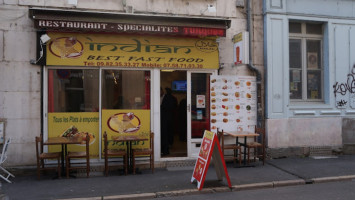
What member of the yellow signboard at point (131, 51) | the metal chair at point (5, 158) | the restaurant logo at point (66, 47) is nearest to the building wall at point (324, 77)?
the yellow signboard at point (131, 51)

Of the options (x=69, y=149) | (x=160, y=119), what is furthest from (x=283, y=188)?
(x=69, y=149)

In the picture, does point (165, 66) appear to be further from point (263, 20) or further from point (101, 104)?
point (263, 20)

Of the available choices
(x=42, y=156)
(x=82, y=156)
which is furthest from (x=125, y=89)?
(x=42, y=156)

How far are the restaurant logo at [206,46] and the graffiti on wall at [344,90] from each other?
13.0ft

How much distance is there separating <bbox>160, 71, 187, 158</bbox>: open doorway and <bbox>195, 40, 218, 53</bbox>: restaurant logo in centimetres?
81

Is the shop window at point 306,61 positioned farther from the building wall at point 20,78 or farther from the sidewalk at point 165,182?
the building wall at point 20,78

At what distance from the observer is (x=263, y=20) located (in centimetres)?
979

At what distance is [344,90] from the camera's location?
403 inches

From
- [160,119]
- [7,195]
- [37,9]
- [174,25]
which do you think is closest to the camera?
[7,195]

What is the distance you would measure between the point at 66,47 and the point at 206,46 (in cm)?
364

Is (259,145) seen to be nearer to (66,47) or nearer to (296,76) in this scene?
(296,76)

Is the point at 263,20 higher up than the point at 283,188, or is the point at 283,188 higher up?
the point at 263,20

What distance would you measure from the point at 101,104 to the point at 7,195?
306 centimetres

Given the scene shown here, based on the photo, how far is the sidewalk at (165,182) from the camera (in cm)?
648
